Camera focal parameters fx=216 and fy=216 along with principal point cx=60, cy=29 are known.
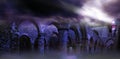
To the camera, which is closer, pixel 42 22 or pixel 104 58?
pixel 42 22

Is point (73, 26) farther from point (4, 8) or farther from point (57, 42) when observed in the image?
point (4, 8)

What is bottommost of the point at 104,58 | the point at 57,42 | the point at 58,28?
the point at 104,58

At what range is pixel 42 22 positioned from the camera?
10.1 feet

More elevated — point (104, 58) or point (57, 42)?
point (57, 42)

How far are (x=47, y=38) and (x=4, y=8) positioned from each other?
2.41ft

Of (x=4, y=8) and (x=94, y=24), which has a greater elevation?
(x=4, y=8)

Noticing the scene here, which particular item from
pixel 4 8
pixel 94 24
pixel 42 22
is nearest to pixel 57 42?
pixel 42 22

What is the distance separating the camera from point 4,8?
9.86 ft

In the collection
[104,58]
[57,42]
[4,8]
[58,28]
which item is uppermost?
[4,8]

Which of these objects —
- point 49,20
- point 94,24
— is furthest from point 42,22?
point 94,24

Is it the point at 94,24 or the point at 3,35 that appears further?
the point at 94,24

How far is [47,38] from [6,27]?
596 millimetres

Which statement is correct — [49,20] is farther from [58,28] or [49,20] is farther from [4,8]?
[4,8]

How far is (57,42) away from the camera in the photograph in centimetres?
316
